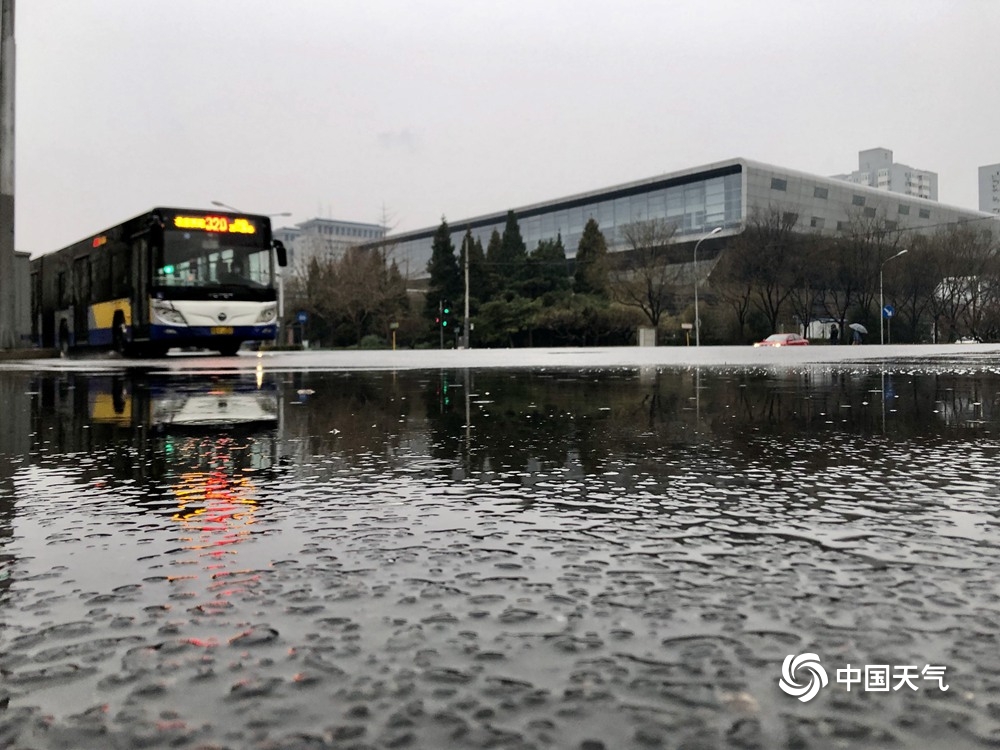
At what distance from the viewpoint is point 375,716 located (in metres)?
1.73

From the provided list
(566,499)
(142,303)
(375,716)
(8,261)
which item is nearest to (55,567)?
(375,716)

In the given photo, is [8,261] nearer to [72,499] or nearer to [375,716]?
[72,499]

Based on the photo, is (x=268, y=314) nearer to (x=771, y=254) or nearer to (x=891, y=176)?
(x=771, y=254)

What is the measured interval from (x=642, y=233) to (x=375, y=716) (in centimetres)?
7122

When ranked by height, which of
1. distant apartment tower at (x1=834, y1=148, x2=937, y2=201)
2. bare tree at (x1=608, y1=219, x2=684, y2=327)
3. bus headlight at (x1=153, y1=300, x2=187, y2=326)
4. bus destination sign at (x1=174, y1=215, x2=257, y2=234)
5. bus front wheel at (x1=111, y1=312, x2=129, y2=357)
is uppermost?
distant apartment tower at (x1=834, y1=148, x2=937, y2=201)

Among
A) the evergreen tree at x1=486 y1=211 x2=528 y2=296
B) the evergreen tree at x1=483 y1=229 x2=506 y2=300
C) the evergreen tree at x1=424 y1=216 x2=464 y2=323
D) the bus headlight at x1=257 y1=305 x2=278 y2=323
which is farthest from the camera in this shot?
the evergreen tree at x1=424 y1=216 x2=464 y2=323

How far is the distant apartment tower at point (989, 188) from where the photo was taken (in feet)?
528

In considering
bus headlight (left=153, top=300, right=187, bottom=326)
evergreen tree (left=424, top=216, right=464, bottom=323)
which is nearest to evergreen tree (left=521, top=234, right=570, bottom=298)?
evergreen tree (left=424, top=216, right=464, bottom=323)

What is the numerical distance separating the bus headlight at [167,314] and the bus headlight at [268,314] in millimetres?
1980

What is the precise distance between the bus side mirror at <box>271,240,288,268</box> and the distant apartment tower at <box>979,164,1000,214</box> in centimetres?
15854

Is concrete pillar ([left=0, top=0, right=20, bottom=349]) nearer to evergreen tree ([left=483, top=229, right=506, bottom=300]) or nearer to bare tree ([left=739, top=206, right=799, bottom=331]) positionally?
bare tree ([left=739, top=206, right=799, bottom=331])

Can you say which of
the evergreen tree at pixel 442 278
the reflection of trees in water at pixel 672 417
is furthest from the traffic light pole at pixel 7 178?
the evergreen tree at pixel 442 278

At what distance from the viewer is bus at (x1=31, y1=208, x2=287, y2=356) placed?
23562 mm

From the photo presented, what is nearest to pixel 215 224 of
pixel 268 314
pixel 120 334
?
pixel 268 314
